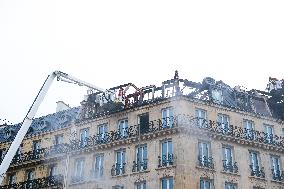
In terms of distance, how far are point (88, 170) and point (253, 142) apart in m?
14.0

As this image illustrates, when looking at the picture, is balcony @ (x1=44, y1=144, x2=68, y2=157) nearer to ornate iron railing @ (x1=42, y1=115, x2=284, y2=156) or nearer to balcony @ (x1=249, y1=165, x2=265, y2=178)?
ornate iron railing @ (x1=42, y1=115, x2=284, y2=156)

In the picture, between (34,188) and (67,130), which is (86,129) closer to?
(67,130)

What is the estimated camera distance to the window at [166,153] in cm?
3192

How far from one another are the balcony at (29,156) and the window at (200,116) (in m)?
15.5

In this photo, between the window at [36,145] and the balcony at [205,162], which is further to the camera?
the window at [36,145]

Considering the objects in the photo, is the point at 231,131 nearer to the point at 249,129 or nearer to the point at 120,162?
the point at 249,129

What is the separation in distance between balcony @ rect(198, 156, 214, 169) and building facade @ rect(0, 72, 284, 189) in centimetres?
8

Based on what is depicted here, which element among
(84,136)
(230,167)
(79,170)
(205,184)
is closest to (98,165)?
(79,170)

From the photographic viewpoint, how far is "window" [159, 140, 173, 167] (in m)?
31.9

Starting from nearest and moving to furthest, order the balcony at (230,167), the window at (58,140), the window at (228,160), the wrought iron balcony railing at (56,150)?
the balcony at (230,167) < the window at (228,160) < the wrought iron balcony railing at (56,150) < the window at (58,140)

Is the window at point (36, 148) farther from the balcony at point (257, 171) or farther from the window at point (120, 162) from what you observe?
the balcony at point (257, 171)

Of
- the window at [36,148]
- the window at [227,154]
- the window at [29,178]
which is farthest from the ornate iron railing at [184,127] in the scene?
the window at [29,178]

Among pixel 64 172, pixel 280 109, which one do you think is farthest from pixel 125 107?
pixel 280 109

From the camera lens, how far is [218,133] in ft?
110
